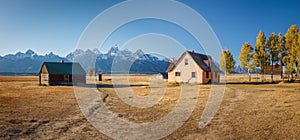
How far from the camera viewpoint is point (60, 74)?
45875 mm

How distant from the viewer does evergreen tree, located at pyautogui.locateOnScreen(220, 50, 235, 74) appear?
56.6 meters

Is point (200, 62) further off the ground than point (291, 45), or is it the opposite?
point (291, 45)

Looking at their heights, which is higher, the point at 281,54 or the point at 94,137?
the point at 281,54

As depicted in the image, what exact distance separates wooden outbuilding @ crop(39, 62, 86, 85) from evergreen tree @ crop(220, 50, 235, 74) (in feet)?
127

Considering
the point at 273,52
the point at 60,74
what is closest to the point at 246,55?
the point at 273,52

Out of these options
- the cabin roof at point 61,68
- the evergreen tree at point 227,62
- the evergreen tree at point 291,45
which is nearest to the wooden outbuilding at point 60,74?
the cabin roof at point 61,68

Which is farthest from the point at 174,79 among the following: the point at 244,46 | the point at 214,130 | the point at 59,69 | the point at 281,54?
the point at 214,130

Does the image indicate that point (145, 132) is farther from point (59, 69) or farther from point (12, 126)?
point (59, 69)

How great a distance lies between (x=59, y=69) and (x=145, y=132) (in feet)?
142

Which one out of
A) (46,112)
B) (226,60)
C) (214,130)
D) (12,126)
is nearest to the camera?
(214,130)

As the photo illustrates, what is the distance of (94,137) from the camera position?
8.48m

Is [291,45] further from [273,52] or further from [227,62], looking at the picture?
[227,62]

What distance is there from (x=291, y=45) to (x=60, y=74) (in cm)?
5028

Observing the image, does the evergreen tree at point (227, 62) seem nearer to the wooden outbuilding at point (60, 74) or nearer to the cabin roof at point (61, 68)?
the wooden outbuilding at point (60, 74)
